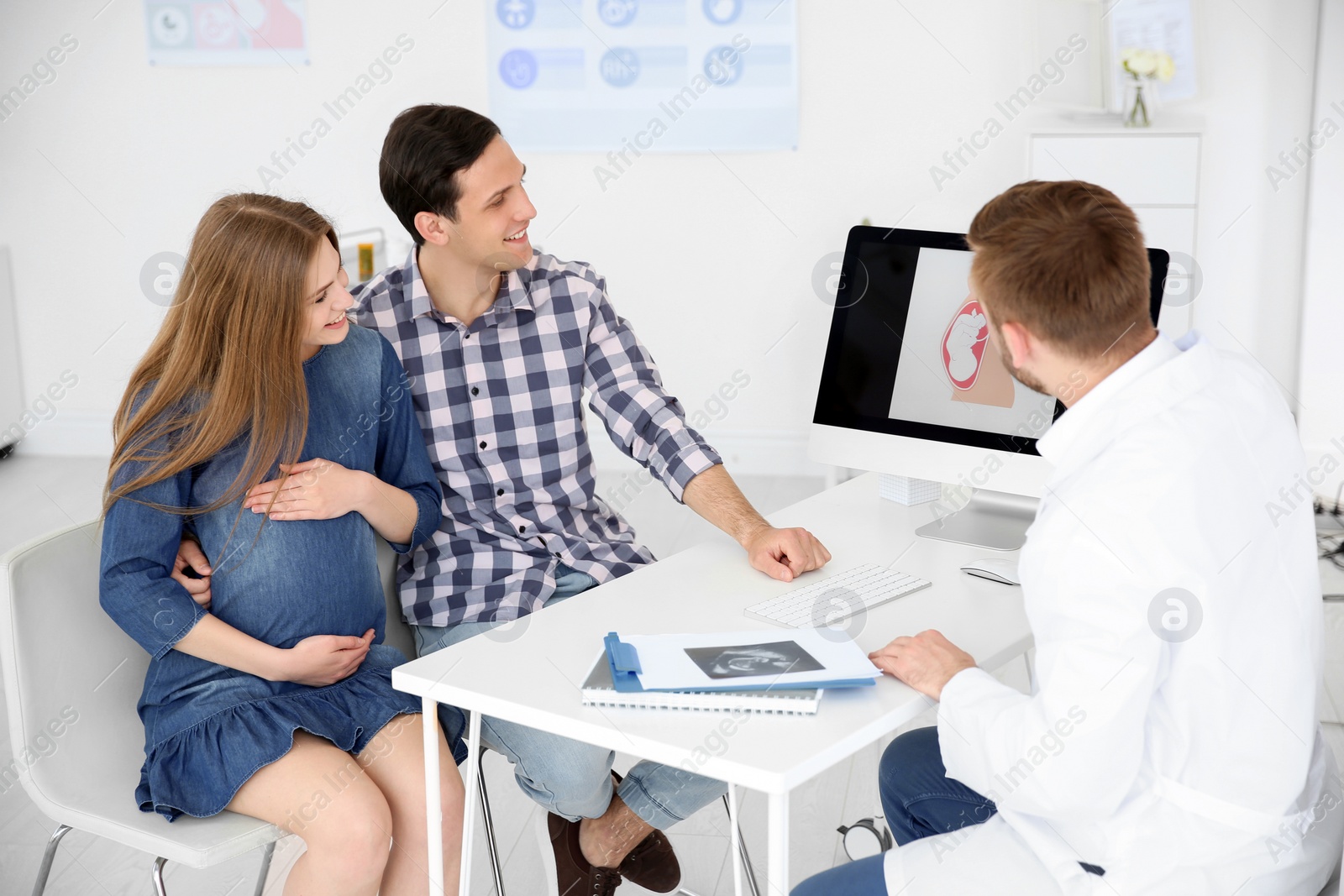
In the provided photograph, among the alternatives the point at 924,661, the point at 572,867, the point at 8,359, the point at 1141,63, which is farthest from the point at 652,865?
the point at 8,359

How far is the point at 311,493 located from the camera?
1.58 meters

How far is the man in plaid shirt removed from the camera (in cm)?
185

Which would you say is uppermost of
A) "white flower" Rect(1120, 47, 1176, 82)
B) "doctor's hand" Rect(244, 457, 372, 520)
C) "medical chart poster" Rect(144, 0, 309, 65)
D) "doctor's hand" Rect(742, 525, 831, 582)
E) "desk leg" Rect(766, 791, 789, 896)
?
"medical chart poster" Rect(144, 0, 309, 65)

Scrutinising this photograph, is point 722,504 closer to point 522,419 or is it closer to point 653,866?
point 522,419

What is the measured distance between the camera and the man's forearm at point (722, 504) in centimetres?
175

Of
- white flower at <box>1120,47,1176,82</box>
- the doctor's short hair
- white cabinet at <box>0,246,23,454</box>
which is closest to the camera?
the doctor's short hair

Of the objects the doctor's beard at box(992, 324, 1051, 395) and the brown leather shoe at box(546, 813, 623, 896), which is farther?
the brown leather shoe at box(546, 813, 623, 896)

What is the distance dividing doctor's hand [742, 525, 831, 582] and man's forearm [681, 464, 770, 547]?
0.05 metres

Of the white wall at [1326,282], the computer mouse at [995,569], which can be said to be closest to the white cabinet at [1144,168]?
the white wall at [1326,282]

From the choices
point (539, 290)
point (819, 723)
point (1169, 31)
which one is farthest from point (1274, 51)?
point (819, 723)

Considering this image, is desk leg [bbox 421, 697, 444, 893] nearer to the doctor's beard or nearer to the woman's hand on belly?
the woman's hand on belly

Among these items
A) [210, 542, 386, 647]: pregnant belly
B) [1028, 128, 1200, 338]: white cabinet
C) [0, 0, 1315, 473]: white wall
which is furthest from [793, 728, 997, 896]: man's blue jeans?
[0, 0, 1315, 473]: white wall

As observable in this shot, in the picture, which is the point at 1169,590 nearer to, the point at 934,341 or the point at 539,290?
the point at 934,341

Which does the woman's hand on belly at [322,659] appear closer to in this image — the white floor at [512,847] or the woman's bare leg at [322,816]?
the woman's bare leg at [322,816]
